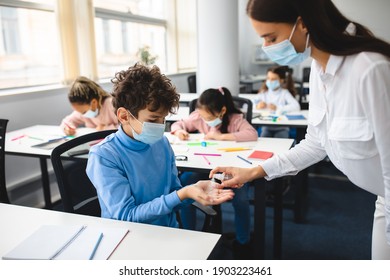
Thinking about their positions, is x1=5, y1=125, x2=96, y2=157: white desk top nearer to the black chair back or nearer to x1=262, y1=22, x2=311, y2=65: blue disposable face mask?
the black chair back

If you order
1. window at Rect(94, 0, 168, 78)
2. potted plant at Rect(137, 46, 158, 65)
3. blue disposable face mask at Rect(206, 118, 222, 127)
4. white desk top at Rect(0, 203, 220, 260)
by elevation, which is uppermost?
window at Rect(94, 0, 168, 78)

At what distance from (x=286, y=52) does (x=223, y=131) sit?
53.3 inches

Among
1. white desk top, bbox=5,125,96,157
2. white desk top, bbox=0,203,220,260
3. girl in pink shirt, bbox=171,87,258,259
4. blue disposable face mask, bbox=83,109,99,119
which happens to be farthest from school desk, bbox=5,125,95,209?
white desk top, bbox=0,203,220,260

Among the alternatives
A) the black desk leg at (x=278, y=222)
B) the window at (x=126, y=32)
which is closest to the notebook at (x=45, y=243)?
the black desk leg at (x=278, y=222)

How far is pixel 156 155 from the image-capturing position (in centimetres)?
143

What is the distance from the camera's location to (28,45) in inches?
129

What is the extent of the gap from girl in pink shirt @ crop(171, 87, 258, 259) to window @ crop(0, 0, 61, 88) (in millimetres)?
1618

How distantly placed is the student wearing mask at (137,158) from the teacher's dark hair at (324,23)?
1.69 ft

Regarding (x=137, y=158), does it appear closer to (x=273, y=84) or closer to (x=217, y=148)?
(x=217, y=148)

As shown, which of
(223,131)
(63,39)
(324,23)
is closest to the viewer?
(324,23)

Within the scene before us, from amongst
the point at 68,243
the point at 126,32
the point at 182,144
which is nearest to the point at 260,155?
the point at 182,144

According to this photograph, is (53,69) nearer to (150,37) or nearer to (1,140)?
(1,140)

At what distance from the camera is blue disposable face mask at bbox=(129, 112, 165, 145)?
1344mm

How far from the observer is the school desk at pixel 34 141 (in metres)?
2.23
